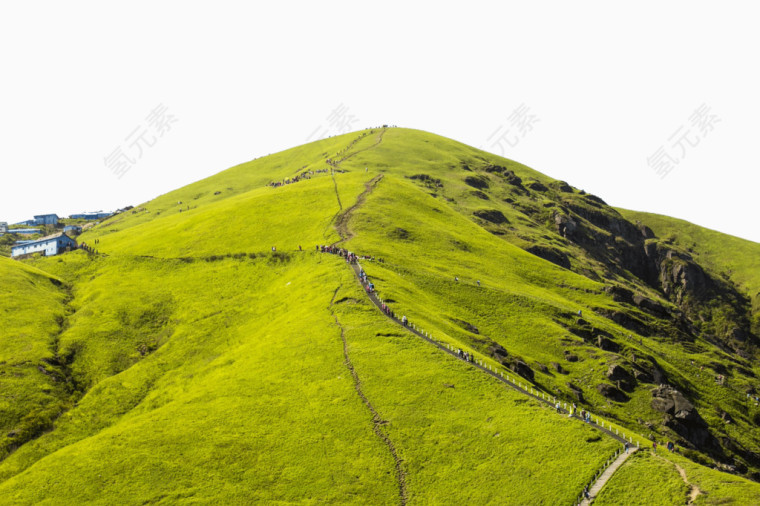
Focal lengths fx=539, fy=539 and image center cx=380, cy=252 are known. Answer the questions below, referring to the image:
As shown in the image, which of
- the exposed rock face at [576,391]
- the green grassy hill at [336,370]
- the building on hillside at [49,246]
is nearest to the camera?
the green grassy hill at [336,370]

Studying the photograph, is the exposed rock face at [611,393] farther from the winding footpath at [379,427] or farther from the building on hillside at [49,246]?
the building on hillside at [49,246]

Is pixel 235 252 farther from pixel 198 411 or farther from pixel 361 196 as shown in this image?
pixel 198 411

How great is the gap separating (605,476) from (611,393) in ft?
162

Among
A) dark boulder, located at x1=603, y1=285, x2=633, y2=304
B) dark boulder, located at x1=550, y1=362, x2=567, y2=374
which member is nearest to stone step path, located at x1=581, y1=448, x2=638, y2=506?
dark boulder, located at x1=550, y1=362, x2=567, y2=374

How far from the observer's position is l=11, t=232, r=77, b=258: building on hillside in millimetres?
153262

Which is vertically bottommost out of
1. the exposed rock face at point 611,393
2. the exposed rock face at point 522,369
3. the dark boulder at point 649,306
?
the exposed rock face at point 611,393

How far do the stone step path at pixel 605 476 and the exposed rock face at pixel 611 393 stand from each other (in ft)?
146

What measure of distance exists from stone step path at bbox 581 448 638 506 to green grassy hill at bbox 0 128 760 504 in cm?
96

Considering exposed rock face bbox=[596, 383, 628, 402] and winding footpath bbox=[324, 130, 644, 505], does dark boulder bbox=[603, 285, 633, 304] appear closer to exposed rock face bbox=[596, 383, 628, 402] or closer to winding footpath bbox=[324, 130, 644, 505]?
exposed rock face bbox=[596, 383, 628, 402]

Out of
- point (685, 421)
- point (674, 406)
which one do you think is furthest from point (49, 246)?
point (685, 421)

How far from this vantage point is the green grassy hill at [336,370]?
163 ft

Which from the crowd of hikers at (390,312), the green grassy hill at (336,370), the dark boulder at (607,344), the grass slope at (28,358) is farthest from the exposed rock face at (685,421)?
the grass slope at (28,358)

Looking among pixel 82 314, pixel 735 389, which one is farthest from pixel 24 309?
pixel 735 389

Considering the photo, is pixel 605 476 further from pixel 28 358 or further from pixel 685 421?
pixel 28 358
